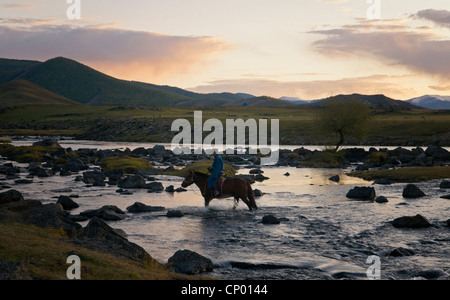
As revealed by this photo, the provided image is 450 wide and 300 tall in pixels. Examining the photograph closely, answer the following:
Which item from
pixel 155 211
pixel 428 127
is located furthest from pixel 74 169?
pixel 428 127

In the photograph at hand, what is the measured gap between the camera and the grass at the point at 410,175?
43781mm

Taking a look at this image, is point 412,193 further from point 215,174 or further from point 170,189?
point 170,189

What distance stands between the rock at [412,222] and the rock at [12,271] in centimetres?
1812

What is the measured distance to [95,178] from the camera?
44.1 m

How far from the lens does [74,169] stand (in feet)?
181

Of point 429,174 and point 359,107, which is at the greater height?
point 359,107

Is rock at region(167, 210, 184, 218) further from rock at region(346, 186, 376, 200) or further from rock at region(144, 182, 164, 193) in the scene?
rock at region(346, 186, 376, 200)

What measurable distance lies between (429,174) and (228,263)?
113 feet

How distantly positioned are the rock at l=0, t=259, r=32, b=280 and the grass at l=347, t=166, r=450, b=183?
125 feet

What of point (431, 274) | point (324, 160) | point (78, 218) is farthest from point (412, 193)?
point (324, 160)

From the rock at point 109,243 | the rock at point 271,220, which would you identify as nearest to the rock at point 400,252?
the rock at point 271,220

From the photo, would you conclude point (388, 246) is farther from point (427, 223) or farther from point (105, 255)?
point (105, 255)

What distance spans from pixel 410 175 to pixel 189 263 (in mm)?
34846

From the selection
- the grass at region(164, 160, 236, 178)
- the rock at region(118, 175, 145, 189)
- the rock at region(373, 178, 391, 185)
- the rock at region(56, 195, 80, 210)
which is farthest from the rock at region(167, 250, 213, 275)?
the rock at region(373, 178, 391, 185)
